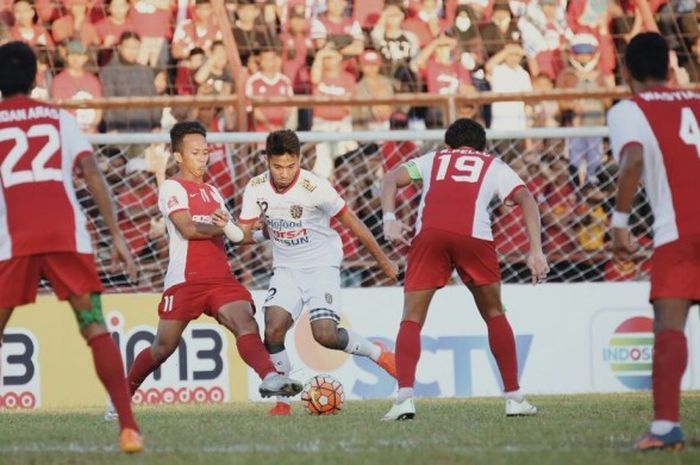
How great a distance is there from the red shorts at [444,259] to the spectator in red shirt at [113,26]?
6180mm

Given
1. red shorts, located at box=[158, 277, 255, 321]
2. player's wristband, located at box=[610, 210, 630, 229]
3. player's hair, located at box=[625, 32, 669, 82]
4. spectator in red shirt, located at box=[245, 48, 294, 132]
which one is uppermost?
spectator in red shirt, located at box=[245, 48, 294, 132]

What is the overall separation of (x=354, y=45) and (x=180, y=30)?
177cm

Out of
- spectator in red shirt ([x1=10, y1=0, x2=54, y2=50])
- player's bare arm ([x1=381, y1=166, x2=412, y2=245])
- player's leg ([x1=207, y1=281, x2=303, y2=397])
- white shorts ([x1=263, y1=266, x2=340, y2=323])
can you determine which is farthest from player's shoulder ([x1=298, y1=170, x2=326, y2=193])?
spectator in red shirt ([x1=10, y1=0, x2=54, y2=50])

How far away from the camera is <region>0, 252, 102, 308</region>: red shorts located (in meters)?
7.42

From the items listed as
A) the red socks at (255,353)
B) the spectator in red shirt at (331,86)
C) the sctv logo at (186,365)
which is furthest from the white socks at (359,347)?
the spectator in red shirt at (331,86)

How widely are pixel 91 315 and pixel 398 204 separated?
291 inches

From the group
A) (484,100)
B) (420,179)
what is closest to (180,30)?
(484,100)

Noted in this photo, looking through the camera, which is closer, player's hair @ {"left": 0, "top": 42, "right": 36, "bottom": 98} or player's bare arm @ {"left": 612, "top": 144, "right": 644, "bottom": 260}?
player's bare arm @ {"left": 612, "top": 144, "right": 644, "bottom": 260}

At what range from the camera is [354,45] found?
51.5 ft

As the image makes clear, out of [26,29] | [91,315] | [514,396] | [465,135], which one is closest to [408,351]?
[514,396]

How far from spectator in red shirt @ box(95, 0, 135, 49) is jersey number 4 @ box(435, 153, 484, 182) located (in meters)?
6.08

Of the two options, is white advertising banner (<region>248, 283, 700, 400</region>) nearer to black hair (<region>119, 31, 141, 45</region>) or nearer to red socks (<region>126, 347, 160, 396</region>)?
black hair (<region>119, 31, 141, 45</region>)

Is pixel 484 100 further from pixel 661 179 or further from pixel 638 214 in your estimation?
pixel 661 179

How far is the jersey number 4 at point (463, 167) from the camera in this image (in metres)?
9.87
